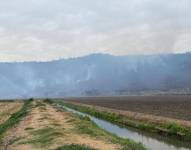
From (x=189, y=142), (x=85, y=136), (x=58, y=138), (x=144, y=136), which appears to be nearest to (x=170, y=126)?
(x=144, y=136)

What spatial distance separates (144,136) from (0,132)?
1771cm

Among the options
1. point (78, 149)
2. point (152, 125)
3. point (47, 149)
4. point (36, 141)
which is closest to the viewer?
point (78, 149)

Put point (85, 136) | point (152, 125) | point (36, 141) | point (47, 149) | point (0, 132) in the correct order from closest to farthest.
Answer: point (47, 149), point (36, 141), point (85, 136), point (0, 132), point (152, 125)

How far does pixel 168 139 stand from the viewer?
150 feet

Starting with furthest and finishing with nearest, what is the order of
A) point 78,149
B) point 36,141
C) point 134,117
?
1. point 134,117
2. point 36,141
3. point 78,149

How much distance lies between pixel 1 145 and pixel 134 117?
3794 centimetres

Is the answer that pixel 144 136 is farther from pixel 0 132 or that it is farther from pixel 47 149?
pixel 47 149

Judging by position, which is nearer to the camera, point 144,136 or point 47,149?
A: point 47,149

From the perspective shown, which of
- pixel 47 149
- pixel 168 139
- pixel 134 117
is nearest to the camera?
pixel 47 149

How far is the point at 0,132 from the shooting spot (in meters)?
49.9

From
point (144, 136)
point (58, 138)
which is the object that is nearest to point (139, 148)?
point (58, 138)

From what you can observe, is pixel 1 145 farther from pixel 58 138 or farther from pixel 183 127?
pixel 183 127

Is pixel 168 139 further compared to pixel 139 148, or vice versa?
pixel 168 139

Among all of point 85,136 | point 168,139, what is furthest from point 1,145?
point 168,139
